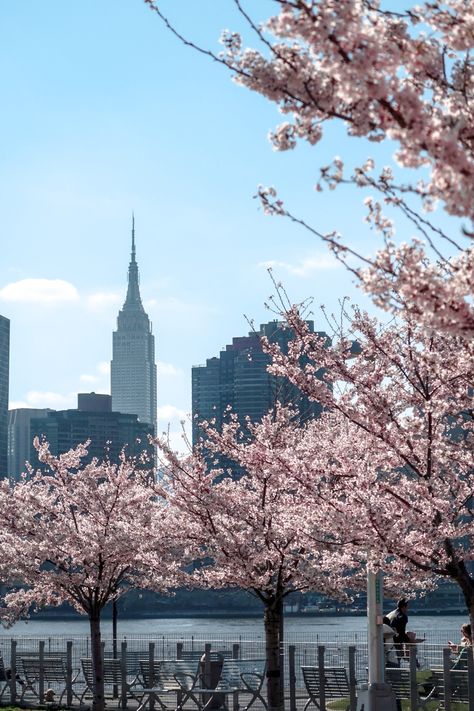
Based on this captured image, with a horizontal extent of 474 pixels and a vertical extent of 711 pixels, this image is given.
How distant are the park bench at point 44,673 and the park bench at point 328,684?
551cm

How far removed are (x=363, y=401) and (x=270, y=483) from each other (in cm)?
566

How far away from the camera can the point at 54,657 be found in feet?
70.9

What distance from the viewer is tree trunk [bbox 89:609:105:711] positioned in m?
18.8

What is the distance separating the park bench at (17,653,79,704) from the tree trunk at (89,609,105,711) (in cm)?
140

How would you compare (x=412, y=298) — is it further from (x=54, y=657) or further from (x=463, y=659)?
(x=54, y=657)

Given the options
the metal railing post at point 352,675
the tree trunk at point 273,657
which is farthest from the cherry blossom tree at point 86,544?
the metal railing post at point 352,675

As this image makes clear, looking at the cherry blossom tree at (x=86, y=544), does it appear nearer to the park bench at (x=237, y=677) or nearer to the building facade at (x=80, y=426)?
the park bench at (x=237, y=677)

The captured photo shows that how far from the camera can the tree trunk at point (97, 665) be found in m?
18.8

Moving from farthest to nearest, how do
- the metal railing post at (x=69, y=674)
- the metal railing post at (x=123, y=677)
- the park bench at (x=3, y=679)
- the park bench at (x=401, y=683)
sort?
the park bench at (x=3, y=679)
the metal railing post at (x=69, y=674)
the metal railing post at (x=123, y=677)
the park bench at (x=401, y=683)

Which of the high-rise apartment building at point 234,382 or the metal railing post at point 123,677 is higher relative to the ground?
the high-rise apartment building at point 234,382

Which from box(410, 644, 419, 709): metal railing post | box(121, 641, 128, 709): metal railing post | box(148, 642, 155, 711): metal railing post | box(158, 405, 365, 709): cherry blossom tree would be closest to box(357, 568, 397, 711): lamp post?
box(158, 405, 365, 709): cherry blossom tree

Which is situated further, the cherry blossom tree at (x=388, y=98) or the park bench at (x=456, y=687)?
the park bench at (x=456, y=687)

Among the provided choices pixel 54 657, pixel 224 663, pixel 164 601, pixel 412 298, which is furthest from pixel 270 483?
pixel 164 601

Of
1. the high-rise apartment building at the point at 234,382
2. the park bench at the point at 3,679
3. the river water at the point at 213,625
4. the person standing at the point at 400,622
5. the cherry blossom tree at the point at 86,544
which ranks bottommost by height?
the river water at the point at 213,625
